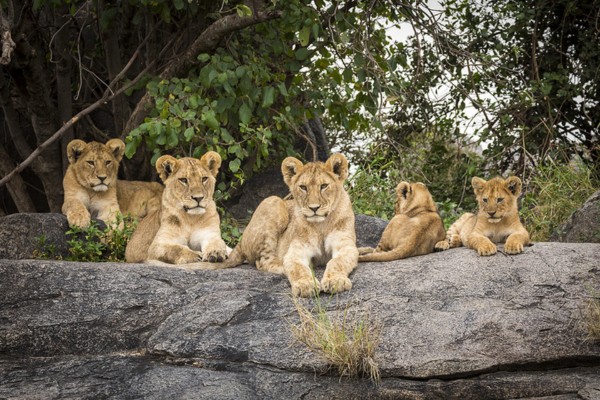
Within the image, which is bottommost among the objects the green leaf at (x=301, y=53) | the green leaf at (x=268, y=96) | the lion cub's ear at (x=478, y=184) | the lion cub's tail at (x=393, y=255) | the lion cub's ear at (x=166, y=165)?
the lion cub's tail at (x=393, y=255)

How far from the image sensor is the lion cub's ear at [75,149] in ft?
30.2

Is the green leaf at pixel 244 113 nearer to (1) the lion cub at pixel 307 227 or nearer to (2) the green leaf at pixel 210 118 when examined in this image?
(2) the green leaf at pixel 210 118

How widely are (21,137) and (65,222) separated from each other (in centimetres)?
230

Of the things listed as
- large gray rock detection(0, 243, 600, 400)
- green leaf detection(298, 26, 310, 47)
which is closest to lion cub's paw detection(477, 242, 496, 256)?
large gray rock detection(0, 243, 600, 400)

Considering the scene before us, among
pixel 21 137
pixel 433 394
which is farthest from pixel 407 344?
pixel 21 137

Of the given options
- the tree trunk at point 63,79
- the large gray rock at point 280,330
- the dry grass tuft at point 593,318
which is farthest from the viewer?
the tree trunk at point 63,79

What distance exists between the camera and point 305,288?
6469 mm

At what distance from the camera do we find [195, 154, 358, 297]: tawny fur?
702 cm

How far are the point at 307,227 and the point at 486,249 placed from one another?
131cm

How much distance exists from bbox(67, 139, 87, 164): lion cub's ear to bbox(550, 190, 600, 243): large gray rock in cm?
457

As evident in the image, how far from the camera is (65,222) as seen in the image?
885cm

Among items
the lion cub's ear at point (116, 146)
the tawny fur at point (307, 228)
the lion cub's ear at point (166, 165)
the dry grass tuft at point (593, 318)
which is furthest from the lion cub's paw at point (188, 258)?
the dry grass tuft at point (593, 318)

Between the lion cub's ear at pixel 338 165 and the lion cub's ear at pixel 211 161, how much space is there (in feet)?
3.73

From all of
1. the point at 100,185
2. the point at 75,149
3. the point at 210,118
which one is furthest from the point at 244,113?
the point at 75,149
